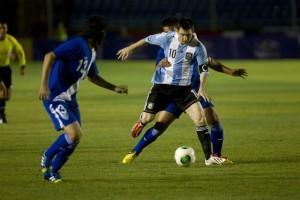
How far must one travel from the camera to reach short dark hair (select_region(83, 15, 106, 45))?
32.9ft

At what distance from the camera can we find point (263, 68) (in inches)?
1581

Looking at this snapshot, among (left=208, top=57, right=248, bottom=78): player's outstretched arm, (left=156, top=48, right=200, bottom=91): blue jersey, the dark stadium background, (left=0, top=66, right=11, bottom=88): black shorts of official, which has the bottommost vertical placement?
the dark stadium background

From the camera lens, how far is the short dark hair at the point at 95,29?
32.9 feet

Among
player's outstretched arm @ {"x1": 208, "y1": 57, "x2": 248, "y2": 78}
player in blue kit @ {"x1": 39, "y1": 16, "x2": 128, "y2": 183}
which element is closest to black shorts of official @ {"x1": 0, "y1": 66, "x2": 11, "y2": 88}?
player's outstretched arm @ {"x1": 208, "y1": 57, "x2": 248, "y2": 78}

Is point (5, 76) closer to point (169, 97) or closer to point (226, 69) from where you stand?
point (169, 97)

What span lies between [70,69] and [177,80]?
2.18m

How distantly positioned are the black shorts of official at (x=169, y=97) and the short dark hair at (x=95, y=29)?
6.71 ft

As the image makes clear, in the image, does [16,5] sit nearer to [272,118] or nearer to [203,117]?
[272,118]

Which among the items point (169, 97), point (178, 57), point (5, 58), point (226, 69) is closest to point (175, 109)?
point (169, 97)

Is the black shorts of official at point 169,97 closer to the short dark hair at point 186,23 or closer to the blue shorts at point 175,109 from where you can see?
the blue shorts at point 175,109

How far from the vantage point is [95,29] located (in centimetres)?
1009

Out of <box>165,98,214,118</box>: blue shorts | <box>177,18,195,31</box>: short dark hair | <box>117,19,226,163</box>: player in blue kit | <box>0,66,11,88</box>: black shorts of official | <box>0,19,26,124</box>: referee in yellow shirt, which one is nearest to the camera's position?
<box>177,18,195,31</box>: short dark hair

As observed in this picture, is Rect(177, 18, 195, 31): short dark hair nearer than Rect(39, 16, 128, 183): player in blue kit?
No

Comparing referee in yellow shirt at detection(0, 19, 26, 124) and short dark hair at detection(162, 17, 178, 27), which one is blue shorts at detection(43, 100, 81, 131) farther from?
referee in yellow shirt at detection(0, 19, 26, 124)
